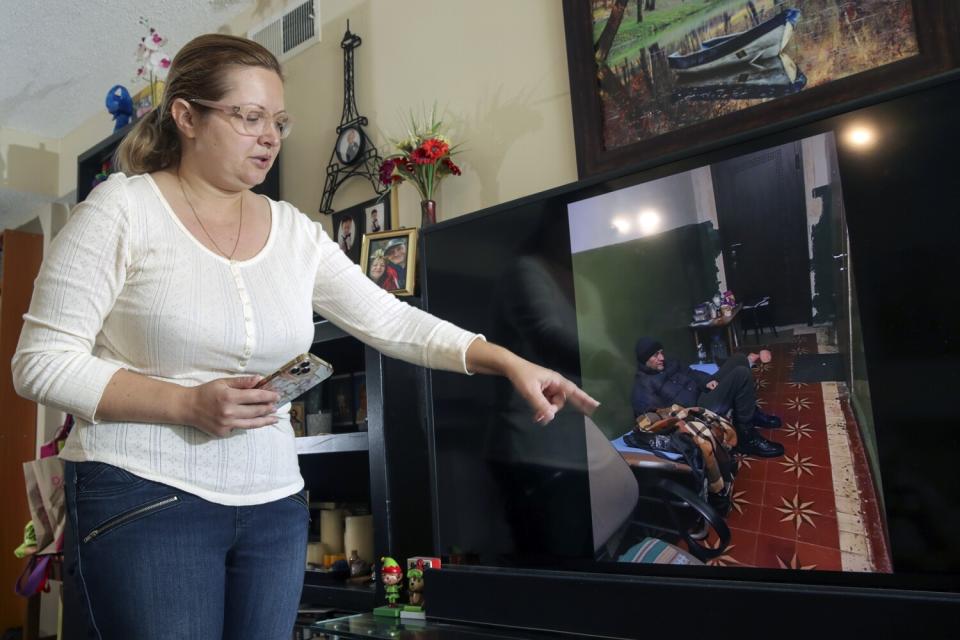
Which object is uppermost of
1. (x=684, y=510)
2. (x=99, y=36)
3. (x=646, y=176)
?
(x=99, y=36)

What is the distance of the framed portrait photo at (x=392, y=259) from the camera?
218cm

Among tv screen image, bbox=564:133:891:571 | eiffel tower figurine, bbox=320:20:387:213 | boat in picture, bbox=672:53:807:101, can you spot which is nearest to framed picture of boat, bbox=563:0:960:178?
boat in picture, bbox=672:53:807:101

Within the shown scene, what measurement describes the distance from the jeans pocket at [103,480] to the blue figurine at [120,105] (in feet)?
9.57

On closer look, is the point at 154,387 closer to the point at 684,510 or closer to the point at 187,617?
the point at 187,617

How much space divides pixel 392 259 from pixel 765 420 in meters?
1.23

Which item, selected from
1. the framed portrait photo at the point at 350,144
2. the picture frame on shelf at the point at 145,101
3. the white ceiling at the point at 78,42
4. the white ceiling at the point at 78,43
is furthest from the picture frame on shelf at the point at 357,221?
the white ceiling at the point at 78,42

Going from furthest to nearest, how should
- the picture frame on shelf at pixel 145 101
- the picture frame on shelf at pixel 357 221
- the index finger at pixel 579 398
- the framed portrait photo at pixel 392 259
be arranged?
1. the picture frame on shelf at pixel 145 101
2. the picture frame on shelf at pixel 357 221
3. the framed portrait photo at pixel 392 259
4. the index finger at pixel 579 398

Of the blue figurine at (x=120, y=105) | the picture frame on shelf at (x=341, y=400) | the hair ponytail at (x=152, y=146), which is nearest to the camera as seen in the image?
the hair ponytail at (x=152, y=146)

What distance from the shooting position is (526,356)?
5.68 feet

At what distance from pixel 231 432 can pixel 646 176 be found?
3.42ft

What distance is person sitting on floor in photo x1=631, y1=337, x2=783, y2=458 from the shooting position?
1375 mm

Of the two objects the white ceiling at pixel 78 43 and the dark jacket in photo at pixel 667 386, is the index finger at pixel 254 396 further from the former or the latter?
the white ceiling at pixel 78 43

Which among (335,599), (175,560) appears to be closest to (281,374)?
(175,560)

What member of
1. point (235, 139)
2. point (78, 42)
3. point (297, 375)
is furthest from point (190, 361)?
point (78, 42)
